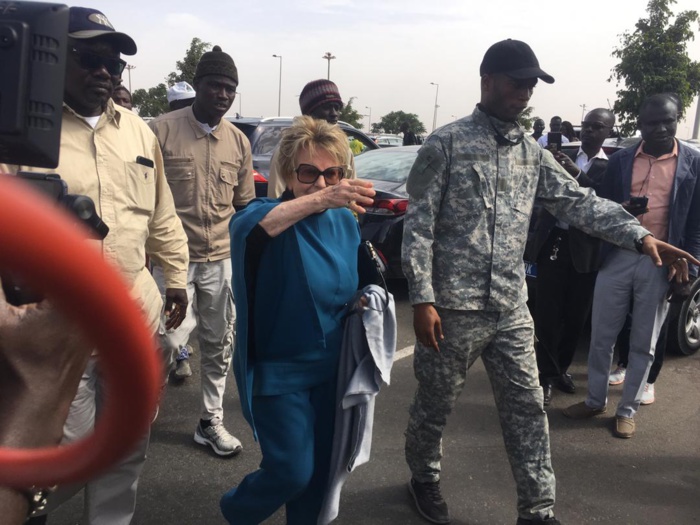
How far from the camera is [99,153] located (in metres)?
2.16

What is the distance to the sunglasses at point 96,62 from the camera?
6.83 feet

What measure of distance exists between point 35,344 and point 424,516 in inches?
91.6

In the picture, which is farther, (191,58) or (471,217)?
(191,58)

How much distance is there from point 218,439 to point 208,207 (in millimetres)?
1275

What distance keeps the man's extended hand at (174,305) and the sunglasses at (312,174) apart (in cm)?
94

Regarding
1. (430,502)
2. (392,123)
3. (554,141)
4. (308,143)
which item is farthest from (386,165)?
(392,123)

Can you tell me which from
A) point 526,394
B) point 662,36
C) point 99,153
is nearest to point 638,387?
point 526,394

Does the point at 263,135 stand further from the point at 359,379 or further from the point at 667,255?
the point at 359,379

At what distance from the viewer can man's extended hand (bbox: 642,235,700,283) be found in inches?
103

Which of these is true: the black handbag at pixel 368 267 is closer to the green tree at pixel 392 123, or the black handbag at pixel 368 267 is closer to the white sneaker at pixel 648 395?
the white sneaker at pixel 648 395

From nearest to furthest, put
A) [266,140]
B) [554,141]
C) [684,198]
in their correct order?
[684,198], [554,141], [266,140]

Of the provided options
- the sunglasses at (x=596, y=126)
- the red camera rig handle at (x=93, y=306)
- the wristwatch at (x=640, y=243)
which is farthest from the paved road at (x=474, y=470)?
the red camera rig handle at (x=93, y=306)

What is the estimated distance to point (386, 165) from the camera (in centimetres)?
666

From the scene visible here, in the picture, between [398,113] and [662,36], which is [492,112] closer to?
[662,36]
